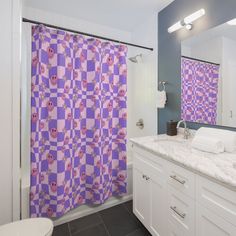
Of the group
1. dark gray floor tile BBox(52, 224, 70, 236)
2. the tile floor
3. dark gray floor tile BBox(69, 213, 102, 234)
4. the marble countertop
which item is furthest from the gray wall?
dark gray floor tile BBox(52, 224, 70, 236)

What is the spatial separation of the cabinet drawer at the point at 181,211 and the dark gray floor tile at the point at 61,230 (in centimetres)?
103

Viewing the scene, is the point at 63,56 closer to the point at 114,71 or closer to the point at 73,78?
the point at 73,78

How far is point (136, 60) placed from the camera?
2.43 meters

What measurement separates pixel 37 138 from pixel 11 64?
672mm

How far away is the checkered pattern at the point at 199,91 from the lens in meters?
1.52

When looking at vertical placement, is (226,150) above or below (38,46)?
below

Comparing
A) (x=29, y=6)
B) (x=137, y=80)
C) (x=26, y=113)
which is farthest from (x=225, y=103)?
(x=29, y=6)

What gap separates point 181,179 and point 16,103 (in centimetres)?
133

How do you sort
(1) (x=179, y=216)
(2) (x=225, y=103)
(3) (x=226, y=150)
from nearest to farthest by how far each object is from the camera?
(1) (x=179, y=216) < (3) (x=226, y=150) < (2) (x=225, y=103)

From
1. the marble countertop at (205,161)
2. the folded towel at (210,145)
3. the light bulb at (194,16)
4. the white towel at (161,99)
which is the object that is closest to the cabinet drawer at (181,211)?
the marble countertop at (205,161)

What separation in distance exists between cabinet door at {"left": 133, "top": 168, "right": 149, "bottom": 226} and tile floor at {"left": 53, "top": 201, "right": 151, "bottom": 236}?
0.18 m

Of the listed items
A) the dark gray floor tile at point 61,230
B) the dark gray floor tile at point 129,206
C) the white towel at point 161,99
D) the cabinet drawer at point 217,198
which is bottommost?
the dark gray floor tile at point 61,230

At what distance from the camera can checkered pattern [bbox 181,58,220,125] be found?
152cm

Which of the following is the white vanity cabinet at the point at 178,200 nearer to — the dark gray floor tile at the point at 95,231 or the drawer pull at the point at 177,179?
the drawer pull at the point at 177,179
